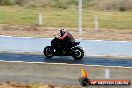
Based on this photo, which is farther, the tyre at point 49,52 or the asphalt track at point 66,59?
the tyre at point 49,52

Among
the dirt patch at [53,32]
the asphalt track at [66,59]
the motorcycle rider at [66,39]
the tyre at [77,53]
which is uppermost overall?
the motorcycle rider at [66,39]

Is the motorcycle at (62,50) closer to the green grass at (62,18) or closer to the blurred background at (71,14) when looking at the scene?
the blurred background at (71,14)

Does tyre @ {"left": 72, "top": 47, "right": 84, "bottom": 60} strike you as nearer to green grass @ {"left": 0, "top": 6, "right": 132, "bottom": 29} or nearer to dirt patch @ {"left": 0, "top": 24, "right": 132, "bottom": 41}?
dirt patch @ {"left": 0, "top": 24, "right": 132, "bottom": 41}

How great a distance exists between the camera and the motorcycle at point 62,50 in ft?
81.4

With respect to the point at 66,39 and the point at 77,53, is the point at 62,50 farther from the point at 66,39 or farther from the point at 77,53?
the point at 77,53

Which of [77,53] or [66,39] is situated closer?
[66,39]

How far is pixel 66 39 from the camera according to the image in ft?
81.1

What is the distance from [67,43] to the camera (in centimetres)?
2486

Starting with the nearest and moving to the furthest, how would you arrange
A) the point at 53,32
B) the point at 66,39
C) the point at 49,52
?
the point at 66,39
the point at 49,52
the point at 53,32

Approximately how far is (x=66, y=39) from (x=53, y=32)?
7.93 metres

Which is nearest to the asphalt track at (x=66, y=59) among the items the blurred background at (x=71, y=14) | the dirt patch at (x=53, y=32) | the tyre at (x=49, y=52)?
the tyre at (x=49, y=52)

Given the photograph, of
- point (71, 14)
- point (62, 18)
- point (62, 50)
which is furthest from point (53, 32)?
point (62, 50)

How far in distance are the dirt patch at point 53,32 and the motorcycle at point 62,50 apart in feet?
20.5

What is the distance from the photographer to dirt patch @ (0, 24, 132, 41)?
31406 mm
